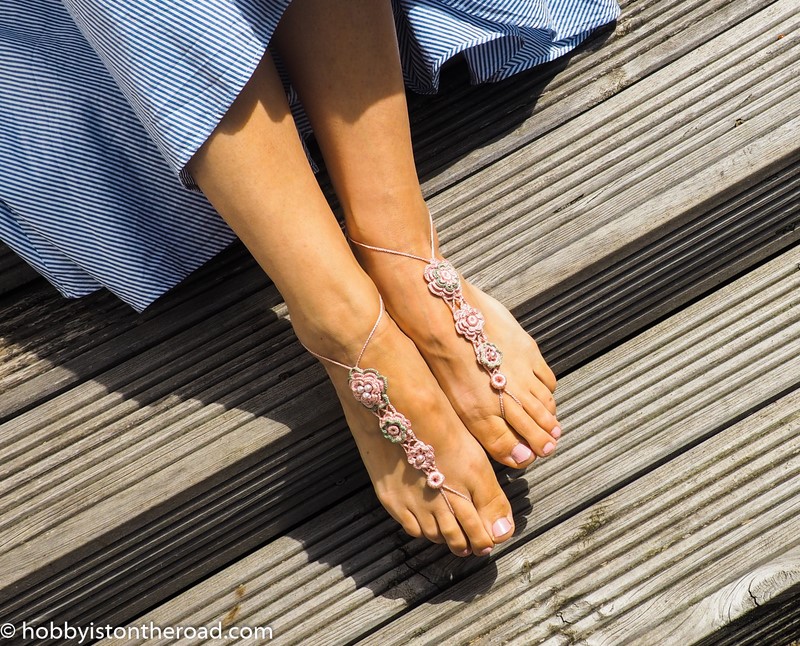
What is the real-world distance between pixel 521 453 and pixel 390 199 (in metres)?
0.48

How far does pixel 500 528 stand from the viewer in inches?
45.6

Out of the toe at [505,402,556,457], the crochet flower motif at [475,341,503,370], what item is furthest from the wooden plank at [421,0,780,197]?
the toe at [505,402,556,457]

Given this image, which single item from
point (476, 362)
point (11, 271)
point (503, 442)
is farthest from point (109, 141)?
point (503, 442)

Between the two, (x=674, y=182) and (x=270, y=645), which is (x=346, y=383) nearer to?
(x=270, y=645)

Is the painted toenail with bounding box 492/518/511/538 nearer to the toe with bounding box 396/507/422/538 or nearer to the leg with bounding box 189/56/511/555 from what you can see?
the leg with bounding box 189/56/511/555

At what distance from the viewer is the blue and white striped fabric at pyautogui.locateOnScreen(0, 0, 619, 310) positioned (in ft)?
3.59

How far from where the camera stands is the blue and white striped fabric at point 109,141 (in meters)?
1.09

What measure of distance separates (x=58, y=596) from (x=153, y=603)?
162 millimetres

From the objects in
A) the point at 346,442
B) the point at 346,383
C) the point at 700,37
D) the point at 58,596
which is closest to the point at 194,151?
the point at 346,383

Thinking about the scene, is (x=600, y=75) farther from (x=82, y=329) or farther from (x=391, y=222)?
(x=82, y=329)

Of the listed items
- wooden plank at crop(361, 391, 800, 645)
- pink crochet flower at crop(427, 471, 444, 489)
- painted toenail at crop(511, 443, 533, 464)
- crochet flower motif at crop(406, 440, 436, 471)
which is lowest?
wooden plank at crop(361, 391, 800, 645)

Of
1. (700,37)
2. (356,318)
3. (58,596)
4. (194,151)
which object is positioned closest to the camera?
(194,151)

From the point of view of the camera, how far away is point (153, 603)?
1.24 metres

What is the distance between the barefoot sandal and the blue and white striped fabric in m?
0.34
